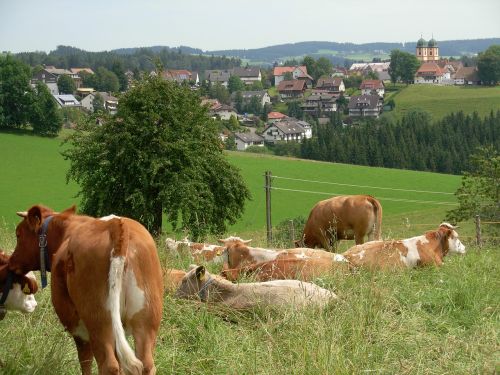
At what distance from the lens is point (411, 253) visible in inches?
402

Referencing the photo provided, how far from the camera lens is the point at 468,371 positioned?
201 inches

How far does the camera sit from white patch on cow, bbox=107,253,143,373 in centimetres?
449

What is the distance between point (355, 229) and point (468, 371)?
8.92 m

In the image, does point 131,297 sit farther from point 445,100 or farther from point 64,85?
point 64,85

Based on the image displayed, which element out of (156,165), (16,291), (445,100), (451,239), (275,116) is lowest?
(275,116)

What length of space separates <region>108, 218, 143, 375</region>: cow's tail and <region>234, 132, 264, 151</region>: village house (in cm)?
12222

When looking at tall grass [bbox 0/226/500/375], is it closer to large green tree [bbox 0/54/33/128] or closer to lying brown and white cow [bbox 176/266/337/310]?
lying brown and white cow [bbox 176/266/337/310]

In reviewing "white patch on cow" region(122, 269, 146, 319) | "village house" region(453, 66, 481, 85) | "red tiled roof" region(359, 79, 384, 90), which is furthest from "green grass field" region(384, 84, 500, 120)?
"white patch on cow" region(122, 269, 146, 319)

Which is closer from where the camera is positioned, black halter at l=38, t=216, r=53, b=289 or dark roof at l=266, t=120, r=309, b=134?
black halter at l=38, t=216, r=53, b=289

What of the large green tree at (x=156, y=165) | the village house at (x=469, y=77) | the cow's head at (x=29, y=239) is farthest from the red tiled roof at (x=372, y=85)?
the cow's head at (x=29, y=239)

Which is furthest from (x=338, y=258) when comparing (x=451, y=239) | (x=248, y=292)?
(x=451, y=239)

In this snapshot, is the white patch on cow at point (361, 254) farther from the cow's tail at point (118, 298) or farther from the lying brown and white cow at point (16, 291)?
the cow's tail at point (118, 298)

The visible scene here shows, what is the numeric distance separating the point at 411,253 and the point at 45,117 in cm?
6270

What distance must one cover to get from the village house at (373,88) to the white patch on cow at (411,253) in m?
167
